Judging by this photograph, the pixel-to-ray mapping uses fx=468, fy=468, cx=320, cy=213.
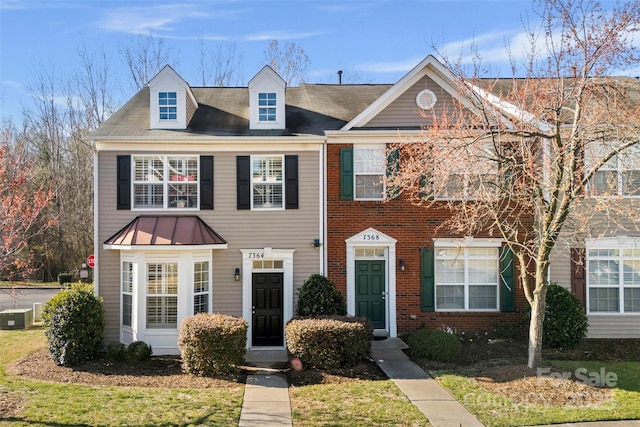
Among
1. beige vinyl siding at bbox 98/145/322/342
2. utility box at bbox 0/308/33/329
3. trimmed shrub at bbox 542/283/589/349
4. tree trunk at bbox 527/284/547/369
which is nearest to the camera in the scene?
tree trunk at bbox 527/284/547/369

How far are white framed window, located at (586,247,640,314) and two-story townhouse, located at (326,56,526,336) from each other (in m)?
2.04

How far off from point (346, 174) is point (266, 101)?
3.31 m

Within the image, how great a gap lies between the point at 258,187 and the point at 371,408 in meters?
7.08

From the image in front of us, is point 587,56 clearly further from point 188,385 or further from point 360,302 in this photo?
point 188,385

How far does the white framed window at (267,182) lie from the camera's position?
1327 cm

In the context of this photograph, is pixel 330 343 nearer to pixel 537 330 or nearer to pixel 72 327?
pixel 537 330

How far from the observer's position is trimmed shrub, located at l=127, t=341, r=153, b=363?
1141 cm

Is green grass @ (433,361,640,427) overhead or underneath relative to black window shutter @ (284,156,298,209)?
underneath

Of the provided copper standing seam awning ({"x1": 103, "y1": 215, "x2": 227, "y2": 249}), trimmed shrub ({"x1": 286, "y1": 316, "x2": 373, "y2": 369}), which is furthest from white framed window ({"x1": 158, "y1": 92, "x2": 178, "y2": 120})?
trimmed shrub ({"x1": 286, "y1": 316, "x2": 373, "y2": 369})

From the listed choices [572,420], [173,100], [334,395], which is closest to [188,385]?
[334,395]

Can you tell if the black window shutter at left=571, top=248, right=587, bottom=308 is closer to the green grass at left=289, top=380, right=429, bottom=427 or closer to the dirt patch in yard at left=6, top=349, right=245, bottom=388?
the green grass at left=289, top=380, right=429, bottom=427

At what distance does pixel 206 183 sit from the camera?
13117 mm

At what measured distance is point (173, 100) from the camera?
44.8ft

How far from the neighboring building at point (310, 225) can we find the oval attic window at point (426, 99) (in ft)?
0.09
